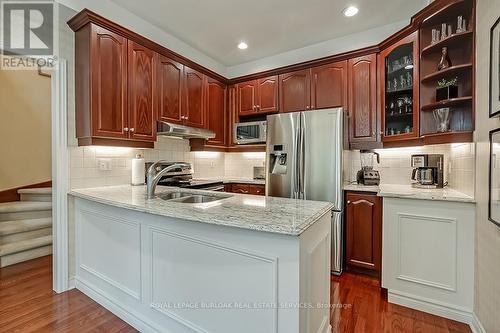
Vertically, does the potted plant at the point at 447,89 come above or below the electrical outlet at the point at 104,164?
above

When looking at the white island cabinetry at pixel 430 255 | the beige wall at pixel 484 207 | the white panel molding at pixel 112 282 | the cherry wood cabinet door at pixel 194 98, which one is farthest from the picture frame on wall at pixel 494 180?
the cherry wood cabinet door at pixel 194 98

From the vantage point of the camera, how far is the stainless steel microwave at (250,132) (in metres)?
3.46

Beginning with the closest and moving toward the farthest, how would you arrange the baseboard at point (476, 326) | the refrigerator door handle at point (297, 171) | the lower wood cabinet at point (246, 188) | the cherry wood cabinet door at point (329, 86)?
the baseboard at point (476, 326), the refrigerator door handle at point (297, 171), the cherry wood cabinet door at point (329, 86), the lower wood cabinet at point (246, 188)

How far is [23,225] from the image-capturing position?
9.70ft

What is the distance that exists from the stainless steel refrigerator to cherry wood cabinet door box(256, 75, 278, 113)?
24.3 inches

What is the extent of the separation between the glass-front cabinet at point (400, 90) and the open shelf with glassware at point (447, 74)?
0.07 metres

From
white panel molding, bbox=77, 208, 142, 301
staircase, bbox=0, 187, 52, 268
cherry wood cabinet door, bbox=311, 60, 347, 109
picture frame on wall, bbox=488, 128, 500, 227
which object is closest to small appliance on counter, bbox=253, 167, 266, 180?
cherry wood cabinet door, bbox=311, 60, 347, 109

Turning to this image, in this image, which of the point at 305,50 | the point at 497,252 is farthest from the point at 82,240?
the point at 305,50

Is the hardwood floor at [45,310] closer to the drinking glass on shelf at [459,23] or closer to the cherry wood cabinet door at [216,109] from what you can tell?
the cherry wood cabinet door at [216,109]

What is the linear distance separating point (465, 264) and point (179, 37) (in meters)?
3.88

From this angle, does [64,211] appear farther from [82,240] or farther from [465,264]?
[465,264]

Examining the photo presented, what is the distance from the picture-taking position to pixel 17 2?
2205 mm

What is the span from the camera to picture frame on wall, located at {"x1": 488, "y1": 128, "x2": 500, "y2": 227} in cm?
134

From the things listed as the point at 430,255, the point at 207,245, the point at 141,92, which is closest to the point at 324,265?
the point at 207,245
